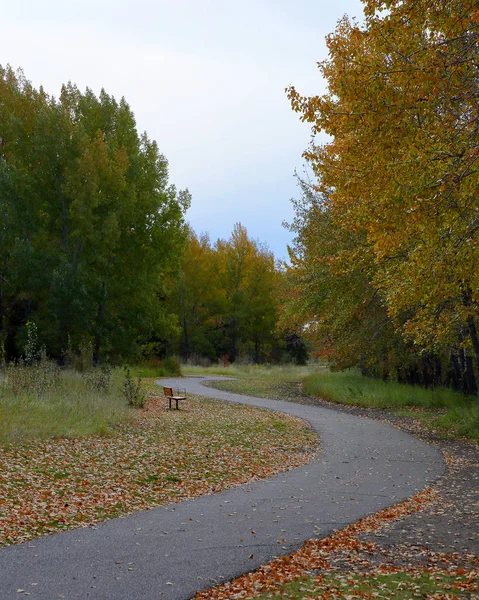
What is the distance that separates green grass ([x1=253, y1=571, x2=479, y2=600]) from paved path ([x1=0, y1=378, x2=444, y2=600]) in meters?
0.70

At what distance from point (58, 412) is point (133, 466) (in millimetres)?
4142

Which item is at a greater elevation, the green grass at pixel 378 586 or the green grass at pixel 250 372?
the green grass at pixel 250 372

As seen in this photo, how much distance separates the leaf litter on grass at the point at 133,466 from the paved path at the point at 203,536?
22.5 inches

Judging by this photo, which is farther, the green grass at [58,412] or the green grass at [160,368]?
the green grass at [160,368]

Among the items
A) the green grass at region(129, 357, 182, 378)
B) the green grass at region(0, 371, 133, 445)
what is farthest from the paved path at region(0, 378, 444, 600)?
the green grass at region(129, 357, 182, 378)

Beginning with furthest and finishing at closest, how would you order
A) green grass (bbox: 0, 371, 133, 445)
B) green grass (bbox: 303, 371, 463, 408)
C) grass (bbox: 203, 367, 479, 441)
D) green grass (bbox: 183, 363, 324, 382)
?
green grass (bbox: 183, 363, 324, 382) < green grass (bbox: 303, 371, 463, 408) < grass (bbox: 203, 367, 479, 441) < green grass (bbox: 0, 371, 133, 445)

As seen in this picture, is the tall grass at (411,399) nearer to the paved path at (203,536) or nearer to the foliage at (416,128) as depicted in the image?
the paved path at (203,536)

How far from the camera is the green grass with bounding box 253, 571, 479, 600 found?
5.15 meters

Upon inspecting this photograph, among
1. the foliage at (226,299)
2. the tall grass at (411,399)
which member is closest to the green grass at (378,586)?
the tall grass at (411,399)

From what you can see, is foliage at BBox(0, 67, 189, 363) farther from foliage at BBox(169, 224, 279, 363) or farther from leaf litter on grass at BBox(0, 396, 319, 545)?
foliage at BBox(169, 224, 279, 363)

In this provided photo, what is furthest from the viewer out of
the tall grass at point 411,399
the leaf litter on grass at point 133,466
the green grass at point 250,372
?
the green grass at point 250,372

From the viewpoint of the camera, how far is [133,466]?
11016mm

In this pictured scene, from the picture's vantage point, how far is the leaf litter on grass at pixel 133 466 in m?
7.93

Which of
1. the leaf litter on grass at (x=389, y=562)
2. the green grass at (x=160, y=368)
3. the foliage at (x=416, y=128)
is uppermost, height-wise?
the foliage at (x=416, y=128)
